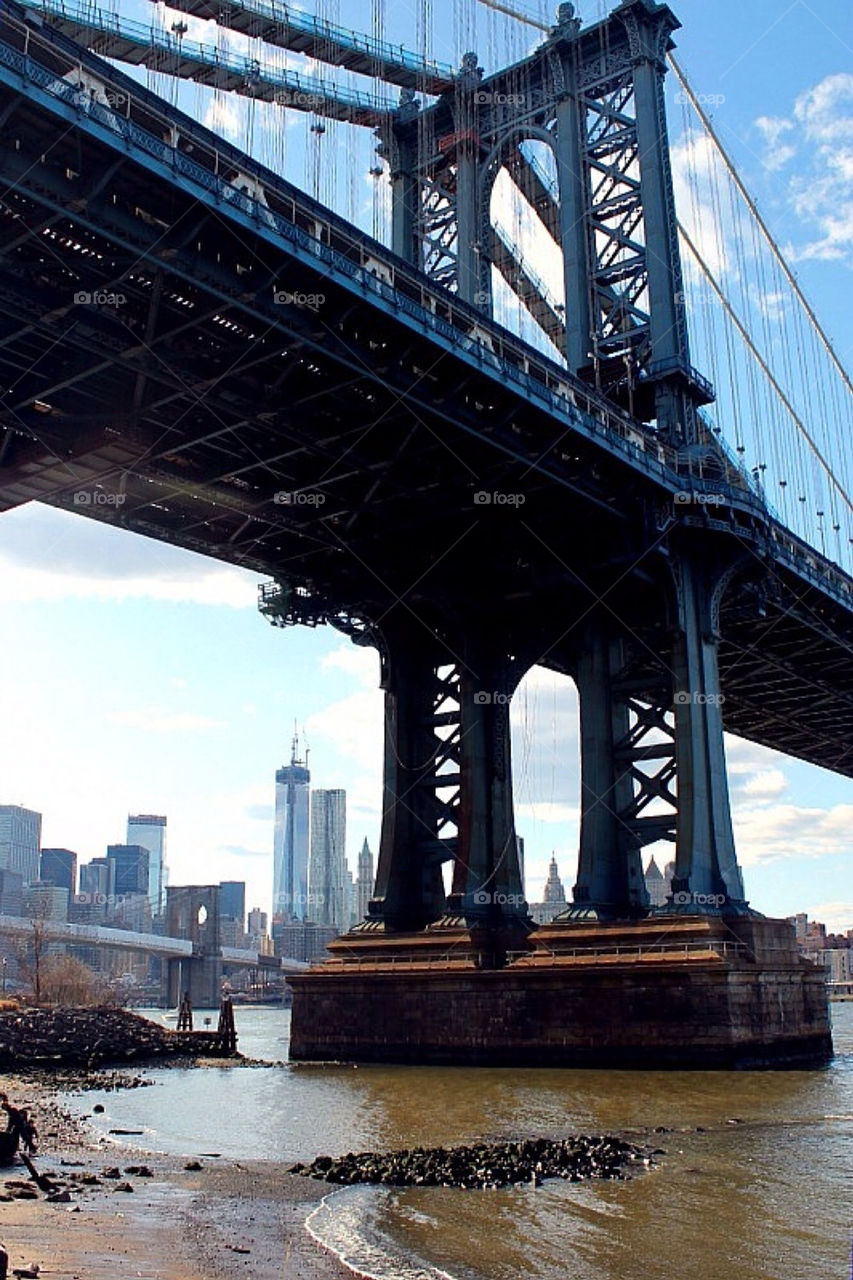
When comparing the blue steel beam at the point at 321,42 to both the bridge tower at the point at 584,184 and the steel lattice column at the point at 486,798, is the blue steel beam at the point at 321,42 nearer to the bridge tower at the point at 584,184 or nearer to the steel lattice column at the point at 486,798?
the bridge tower at the point at 584,184

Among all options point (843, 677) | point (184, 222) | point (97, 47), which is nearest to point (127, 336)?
point (184, 222)

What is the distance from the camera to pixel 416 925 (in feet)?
173

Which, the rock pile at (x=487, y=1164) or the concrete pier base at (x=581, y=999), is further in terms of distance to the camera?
the concrete pier base at (x=581, y=999)

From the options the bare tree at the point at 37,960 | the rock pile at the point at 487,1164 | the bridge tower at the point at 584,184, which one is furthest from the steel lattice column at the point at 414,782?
the bare tree at the point at 37,960

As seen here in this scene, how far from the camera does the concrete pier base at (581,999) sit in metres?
41.2

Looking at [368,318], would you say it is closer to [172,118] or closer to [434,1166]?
[172,118]

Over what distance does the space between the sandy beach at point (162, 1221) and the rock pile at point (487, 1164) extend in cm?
87

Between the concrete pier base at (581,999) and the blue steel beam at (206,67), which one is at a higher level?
the blue steel beam at (206,67)

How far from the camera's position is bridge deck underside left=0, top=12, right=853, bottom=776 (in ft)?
103

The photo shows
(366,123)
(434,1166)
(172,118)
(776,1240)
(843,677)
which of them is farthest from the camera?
(843,677)

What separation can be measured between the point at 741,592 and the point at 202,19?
31.8m

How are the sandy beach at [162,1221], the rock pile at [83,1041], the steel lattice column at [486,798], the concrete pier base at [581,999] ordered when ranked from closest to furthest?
the sandy beach at [162,1221] → the concrete pier base at [581,999] → the steel lattice column at [486,798] → the rock pile at [83,1041]

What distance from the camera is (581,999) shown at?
1703 inches

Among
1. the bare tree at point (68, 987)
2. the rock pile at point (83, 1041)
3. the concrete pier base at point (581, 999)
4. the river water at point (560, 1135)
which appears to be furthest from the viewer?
the bare tree at point (68, 987)
